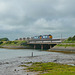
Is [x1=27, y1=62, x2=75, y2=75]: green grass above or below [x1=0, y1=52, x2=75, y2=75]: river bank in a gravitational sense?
above

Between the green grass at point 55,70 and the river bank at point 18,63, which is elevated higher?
the green grass at point 55,70

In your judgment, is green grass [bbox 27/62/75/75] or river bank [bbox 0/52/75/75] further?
river bank [bbox 0/52/75/75]

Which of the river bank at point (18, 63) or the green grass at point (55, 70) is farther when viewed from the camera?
the river bank at point (18, 63)

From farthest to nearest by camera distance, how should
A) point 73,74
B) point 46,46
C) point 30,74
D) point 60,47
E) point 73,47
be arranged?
point 46,46 → point 60,47 → point 73,47 → point 30,74 → point 73,74

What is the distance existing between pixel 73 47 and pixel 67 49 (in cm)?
452

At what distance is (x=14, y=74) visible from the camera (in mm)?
26234

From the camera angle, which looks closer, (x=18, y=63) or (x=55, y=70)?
(x=55, y=70)

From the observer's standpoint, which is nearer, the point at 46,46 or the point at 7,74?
the point at 7,74

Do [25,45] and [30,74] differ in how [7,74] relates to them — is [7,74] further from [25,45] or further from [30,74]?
[25,45]

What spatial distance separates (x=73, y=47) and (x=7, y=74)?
77479mm

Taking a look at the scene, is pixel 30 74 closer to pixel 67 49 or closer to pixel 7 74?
pixel 7 74

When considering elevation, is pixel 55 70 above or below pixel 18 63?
above

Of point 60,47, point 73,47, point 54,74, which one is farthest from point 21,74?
point 60,47

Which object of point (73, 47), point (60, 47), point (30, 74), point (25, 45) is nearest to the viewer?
point (30, 74)
